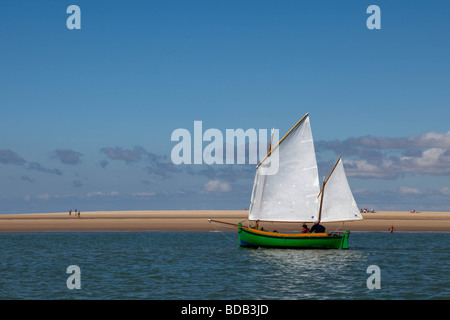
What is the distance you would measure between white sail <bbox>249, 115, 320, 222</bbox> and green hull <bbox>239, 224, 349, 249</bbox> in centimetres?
186

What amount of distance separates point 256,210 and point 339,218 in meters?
8.73

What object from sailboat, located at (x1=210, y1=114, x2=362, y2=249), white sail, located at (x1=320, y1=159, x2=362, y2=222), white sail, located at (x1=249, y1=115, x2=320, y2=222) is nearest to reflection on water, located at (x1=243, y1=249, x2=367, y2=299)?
sailboat, located at (x1=210, y1=114, x2=362, y2=249)

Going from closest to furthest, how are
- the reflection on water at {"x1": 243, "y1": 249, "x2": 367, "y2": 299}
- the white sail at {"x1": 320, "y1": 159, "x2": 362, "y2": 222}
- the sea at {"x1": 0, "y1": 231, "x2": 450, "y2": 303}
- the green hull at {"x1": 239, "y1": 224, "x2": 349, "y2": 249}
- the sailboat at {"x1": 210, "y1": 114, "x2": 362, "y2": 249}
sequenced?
the sea at {"x1": 0, "y1": 231, "x2": 450, "y2": 303} < the reflection on water at {"x1": 243, "y1": 249, "x2": 367, "y2": 299} < the green hull at {"x1": 239, "y1": 224, "x2": 349, "y2": 249} < the sailboat at {"x1": 210, "y1": 114, "x2": 362, "y2": 249} < the white sail at {"x1": 320, "y1": 159, "x2": 362, "y2": 222}

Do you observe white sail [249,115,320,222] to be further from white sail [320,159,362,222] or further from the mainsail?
white sail [320,159,362,222]

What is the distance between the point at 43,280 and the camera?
3388 centimetres

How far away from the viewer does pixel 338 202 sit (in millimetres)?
53312

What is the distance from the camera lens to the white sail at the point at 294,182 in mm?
52125

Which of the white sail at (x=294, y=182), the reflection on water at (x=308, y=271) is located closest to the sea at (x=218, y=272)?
the reflection on water at (x=308, y=271)

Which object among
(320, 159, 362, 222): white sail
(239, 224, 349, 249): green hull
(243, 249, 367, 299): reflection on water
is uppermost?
(320, 159, 362, 222): white sail

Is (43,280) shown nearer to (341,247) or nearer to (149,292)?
(149,292)

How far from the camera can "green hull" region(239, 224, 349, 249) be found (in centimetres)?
5106

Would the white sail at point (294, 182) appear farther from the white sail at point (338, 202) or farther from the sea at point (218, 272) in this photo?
the sea at point (218, 272)

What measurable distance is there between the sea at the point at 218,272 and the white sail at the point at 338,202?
3.68m
